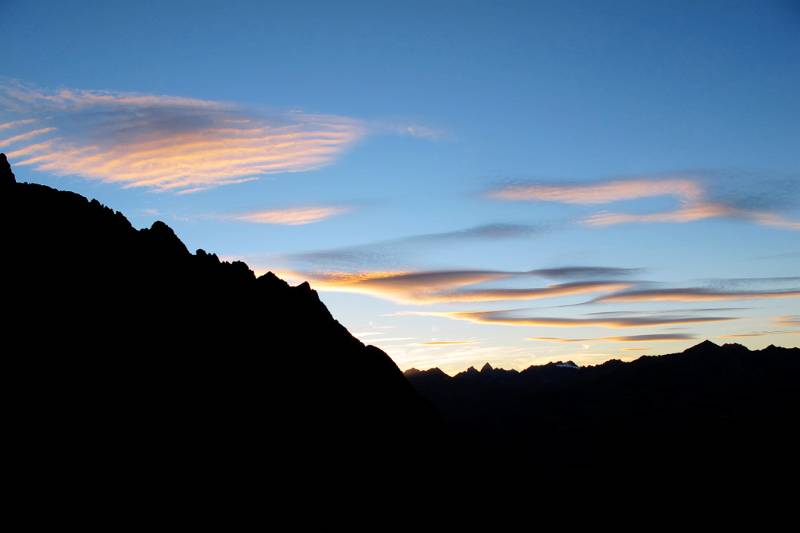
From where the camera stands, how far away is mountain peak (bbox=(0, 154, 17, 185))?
79.9 m

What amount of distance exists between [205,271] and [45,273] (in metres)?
35.7

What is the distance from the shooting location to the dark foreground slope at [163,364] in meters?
66.8

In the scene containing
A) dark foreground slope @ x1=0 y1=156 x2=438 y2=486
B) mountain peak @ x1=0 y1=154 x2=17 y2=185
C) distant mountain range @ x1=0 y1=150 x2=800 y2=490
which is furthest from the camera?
mountain peak @ x1=0 y1=154 x2=17 y2=185

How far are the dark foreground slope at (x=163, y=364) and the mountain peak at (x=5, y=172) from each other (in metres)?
0.25

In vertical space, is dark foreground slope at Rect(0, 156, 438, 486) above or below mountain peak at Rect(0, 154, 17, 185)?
below

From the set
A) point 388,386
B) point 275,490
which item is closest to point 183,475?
point 275,490

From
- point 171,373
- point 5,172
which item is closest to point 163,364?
point 171,373

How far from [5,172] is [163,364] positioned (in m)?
32.8

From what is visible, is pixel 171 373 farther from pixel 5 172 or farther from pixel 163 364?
pixel 5 172

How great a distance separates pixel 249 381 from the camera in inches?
3866

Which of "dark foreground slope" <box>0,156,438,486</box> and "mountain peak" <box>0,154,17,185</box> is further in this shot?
"mountain peak" <box>0,154,17,185</box>

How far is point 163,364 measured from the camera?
275 feet

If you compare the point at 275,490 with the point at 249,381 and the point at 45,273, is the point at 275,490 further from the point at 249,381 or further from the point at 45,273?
the point at 45,273

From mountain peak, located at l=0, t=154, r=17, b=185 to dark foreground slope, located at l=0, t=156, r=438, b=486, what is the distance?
0.25 m
